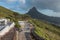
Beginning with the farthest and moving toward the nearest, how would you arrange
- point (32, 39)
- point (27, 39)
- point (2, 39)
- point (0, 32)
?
point (27, 39) → point (32, 39) → point (0, 32) → point (2, 39)

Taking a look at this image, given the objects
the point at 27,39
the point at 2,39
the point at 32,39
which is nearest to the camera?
the point at 2,39

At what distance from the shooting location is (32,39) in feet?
177

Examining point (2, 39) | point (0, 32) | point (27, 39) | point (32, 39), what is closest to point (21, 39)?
point (27, 39)

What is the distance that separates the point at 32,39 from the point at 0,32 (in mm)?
8786

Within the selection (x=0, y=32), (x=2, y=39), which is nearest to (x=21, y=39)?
(x=0, y=32)

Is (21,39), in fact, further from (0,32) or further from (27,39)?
(0,32)

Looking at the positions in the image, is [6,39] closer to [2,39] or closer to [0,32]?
[2,39]

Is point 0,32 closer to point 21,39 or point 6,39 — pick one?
point 6,39

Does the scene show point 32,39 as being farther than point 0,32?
Yes

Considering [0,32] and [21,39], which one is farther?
[21,39]

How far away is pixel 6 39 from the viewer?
44.1 meters

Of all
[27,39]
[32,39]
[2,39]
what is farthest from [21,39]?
[2,39]

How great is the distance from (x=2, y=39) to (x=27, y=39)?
613 inches

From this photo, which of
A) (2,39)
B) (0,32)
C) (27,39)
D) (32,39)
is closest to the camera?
(2,39)
